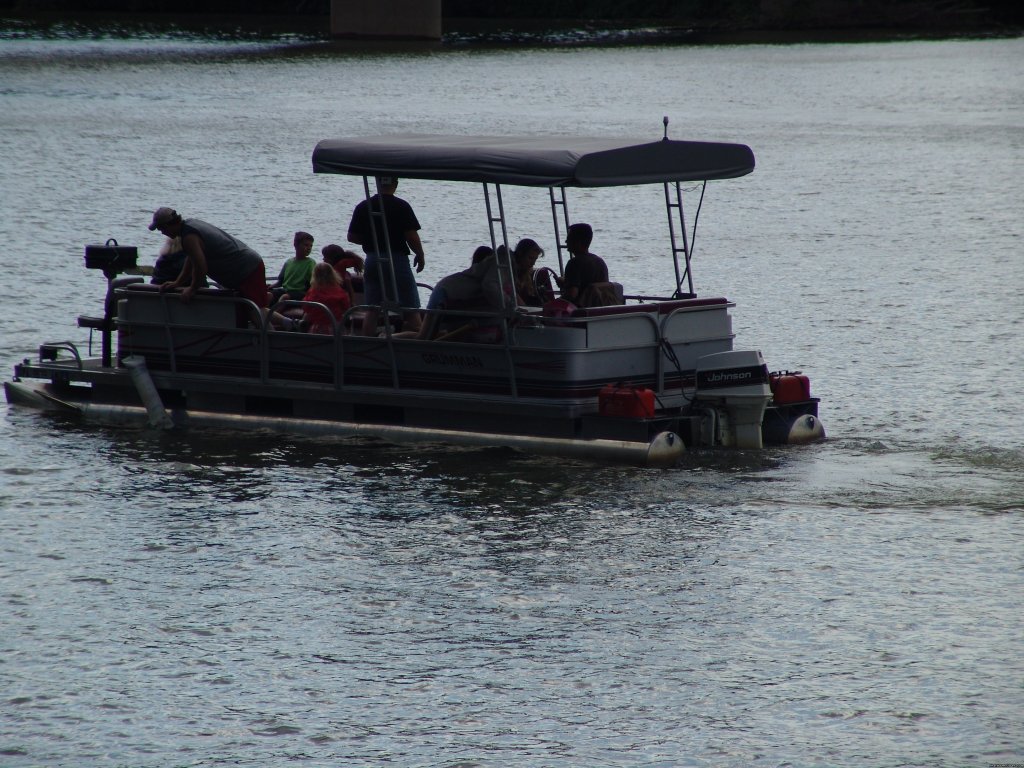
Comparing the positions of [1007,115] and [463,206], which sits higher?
[1007,115]

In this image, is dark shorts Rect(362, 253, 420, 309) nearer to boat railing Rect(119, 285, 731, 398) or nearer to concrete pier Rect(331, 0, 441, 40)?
boat railing Rect(119, 285, 731, 398)

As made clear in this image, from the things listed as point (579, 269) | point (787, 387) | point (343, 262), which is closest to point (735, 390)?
point (787, 387)

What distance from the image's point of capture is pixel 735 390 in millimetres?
12734

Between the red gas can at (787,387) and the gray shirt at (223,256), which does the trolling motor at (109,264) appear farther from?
the red gas can at (787,387)

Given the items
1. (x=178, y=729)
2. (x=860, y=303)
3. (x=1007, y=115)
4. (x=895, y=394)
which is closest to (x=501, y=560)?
(x=178, y=729)

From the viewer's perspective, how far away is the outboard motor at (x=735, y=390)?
12.6m

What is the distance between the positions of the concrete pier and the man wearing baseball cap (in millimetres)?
65525

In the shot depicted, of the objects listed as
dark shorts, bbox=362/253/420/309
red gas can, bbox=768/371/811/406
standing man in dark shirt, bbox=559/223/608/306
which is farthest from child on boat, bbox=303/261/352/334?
red gas can, bbox=768/371/811/406

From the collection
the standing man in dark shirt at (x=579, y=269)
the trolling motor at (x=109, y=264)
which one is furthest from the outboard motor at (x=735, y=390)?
the trolling motor at (x=109, y=264)

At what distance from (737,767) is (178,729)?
111 inches

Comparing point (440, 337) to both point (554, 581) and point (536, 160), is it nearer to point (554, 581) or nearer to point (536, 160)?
point (536, 160)

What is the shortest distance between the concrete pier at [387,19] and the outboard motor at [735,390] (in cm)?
6729

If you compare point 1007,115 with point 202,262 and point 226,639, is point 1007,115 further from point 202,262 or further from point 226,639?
point 226,639

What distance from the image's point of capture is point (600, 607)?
982 centimetres
